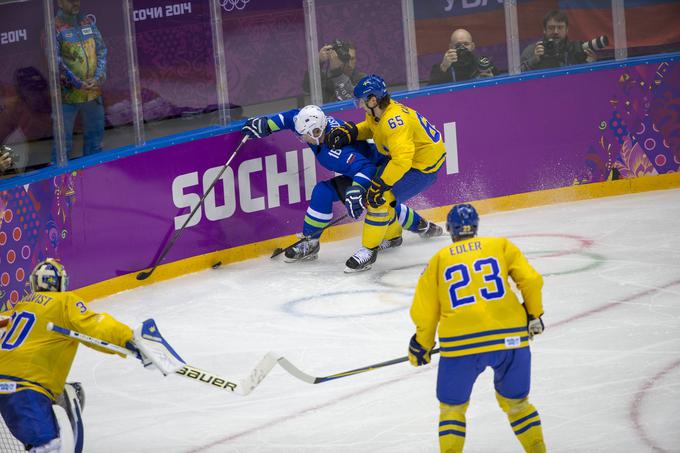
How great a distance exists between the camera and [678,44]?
9.30 meters

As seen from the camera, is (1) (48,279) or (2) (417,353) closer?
(2) (417,353)

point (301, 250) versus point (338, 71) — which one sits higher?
point (338, 71)

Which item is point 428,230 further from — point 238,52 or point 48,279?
point 48,279

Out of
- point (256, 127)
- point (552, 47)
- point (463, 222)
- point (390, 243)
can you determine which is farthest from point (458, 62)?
point (463, 222)

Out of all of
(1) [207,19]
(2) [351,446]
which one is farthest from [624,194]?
(2) [351,446]

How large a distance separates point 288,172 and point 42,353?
157 inches

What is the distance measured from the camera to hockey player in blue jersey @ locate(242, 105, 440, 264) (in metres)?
7.74

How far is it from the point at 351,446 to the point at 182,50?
381cm

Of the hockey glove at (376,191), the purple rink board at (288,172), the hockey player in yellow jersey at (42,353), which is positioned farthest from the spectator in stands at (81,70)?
the hockey player in yellow jersey at (42,353)

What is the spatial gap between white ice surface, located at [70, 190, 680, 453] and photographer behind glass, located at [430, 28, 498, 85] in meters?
1.16

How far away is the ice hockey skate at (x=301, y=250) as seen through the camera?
8.02m

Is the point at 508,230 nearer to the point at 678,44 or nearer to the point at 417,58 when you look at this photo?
the point at 417,58

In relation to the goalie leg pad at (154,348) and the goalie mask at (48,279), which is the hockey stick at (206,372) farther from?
the goalie mask at (48,279)

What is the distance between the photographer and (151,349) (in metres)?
4.44
